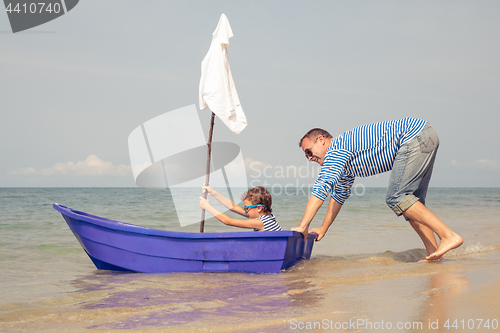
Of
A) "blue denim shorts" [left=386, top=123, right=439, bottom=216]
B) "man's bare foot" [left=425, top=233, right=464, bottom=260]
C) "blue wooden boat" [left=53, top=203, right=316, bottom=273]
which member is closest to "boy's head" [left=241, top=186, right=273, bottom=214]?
"blue wooden boat" [left=53, top=203, right=316, bottom=273]

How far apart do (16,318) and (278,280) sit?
2173mm

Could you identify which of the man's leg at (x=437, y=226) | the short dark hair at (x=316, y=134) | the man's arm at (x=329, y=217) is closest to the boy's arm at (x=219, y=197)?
the man's arm at (x=329, y=217)

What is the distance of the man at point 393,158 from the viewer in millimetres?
3568

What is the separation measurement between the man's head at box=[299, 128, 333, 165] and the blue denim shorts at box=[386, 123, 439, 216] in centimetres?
72

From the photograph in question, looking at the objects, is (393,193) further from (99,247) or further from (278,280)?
(99,247)

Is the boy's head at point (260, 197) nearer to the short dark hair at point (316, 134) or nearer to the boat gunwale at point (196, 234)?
the boat gunwale at point (196, 234)

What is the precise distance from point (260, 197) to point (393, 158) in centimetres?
152

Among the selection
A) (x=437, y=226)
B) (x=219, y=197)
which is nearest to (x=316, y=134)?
(x=219, y=197)

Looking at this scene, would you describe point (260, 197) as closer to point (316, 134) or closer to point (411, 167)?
point (316, 134)

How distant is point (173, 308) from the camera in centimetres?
269

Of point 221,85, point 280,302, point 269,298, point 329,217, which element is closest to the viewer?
point 280,302

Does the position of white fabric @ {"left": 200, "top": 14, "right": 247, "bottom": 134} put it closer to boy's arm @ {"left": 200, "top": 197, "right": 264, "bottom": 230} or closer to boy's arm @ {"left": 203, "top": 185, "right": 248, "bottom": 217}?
boy's arm @ {"left": 203, "top": 185, "right": 248, "bottom": 217}

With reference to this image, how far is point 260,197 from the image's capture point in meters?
4.22

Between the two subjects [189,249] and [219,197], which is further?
[219,197]
